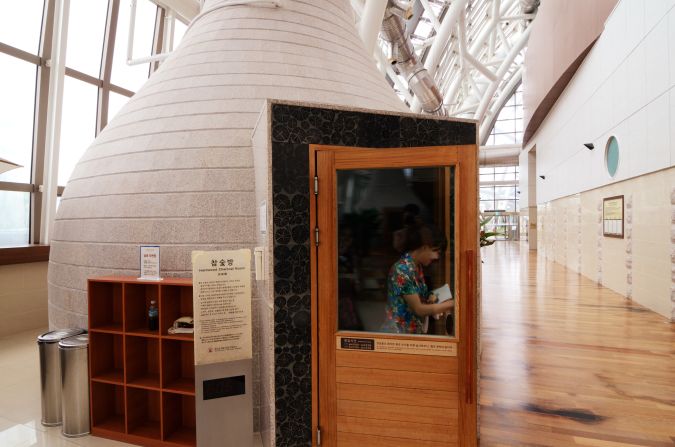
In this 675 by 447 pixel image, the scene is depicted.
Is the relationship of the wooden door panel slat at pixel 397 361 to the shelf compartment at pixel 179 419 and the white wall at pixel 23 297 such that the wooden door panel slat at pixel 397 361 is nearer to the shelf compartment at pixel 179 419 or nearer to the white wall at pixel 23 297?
the shelf compartment at pixel 179 419

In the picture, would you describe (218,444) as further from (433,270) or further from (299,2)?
(299,2)

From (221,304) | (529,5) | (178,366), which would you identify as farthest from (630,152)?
(529,5)

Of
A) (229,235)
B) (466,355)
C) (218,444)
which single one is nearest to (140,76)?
(229,235)

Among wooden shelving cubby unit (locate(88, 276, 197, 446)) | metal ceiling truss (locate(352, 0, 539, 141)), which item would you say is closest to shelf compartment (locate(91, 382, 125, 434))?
wooden shelving cubby unit (locate(88, 276, 197, 446))

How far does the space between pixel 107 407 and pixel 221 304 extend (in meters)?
1.62

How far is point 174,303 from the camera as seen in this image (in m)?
3.26

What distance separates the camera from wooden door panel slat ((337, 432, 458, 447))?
238 centimetres

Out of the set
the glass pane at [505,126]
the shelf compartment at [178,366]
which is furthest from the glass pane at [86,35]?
the glass pane at [505,126]

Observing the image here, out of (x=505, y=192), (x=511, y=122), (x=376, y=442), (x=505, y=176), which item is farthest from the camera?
(x=511, y=122)

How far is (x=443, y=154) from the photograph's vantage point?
2.31m

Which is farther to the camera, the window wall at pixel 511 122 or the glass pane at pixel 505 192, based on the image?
the window wall at pixel 511 122

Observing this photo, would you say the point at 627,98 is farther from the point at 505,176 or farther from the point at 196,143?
the point at 505,176

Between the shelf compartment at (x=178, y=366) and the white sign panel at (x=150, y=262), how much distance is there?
0.49 metres

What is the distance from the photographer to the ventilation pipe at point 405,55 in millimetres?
7922
